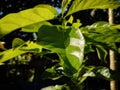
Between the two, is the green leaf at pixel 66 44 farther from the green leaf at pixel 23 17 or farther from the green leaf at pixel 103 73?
the green leaf at pixel 103 73

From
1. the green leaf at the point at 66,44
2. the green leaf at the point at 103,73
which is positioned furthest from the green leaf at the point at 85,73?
the green leaf at the point at 66,44

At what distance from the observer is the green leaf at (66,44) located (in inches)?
22.1

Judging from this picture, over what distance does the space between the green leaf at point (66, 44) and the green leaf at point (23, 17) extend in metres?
0.03

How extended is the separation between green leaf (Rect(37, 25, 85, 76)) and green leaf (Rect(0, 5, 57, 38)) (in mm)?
27

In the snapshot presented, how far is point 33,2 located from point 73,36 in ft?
17.4

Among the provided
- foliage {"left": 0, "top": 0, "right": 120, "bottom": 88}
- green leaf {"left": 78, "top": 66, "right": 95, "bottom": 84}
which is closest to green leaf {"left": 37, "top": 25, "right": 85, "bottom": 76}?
foliage {"left": 0, "top": 0, "right": 120, "bottom": 88}

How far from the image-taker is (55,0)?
19.3 ft

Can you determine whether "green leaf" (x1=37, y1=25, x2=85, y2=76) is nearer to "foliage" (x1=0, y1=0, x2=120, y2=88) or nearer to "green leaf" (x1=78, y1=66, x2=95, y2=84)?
→ "foliage" (x1=0, y1=0, x2=120, y2=88)

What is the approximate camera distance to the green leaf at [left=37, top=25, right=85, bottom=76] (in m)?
0.56

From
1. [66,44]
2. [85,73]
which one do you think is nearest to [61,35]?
[66,44]

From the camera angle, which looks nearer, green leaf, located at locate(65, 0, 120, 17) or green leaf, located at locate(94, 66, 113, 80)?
green leaf, located at locate(65, 0, 120, 17)

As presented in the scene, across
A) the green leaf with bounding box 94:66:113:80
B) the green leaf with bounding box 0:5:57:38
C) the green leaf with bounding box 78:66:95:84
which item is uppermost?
the green leaf with bounding box 0:5:57:38

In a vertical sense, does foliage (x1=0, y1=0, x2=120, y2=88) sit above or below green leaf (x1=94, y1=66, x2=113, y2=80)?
above

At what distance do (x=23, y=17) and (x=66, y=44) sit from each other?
0.34 ft
